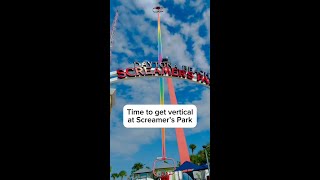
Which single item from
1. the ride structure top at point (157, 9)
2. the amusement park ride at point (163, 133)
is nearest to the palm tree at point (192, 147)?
the amusement park ride at point (163, 133)

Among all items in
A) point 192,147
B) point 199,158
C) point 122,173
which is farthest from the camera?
point 199,158

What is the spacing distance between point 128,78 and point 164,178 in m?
1.04

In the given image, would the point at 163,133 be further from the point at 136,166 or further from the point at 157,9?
the point at 157,9

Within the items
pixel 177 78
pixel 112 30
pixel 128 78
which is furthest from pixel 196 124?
pixel 112 30

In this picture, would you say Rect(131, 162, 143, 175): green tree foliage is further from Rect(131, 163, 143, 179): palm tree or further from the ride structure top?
the ride structure top

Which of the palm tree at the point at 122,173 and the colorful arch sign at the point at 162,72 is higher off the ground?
the colorful arch sign at the point at 162,72

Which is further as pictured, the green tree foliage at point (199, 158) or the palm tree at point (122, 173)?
the green tree foliage at point (199, 158)

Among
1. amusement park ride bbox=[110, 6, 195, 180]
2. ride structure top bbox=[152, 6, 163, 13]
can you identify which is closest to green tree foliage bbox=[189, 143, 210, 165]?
amusement park ride bbox=[110, 6, 195, 180]

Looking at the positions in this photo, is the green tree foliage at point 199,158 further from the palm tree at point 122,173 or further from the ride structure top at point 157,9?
the ride structure top at point 157,9

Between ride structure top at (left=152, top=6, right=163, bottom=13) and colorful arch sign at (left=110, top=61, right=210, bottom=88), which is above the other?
ride structure top at (left=152, top=6, right=163, bottom=13)

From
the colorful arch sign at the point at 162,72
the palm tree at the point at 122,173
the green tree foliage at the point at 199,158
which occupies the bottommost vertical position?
the palm tree at the point at 122,173

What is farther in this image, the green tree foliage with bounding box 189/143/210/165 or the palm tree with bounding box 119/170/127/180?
the green tree foliage with bounding box 189/143/210/165

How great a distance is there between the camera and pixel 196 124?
322 centimetres

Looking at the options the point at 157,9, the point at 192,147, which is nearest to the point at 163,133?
the point at 192,147
